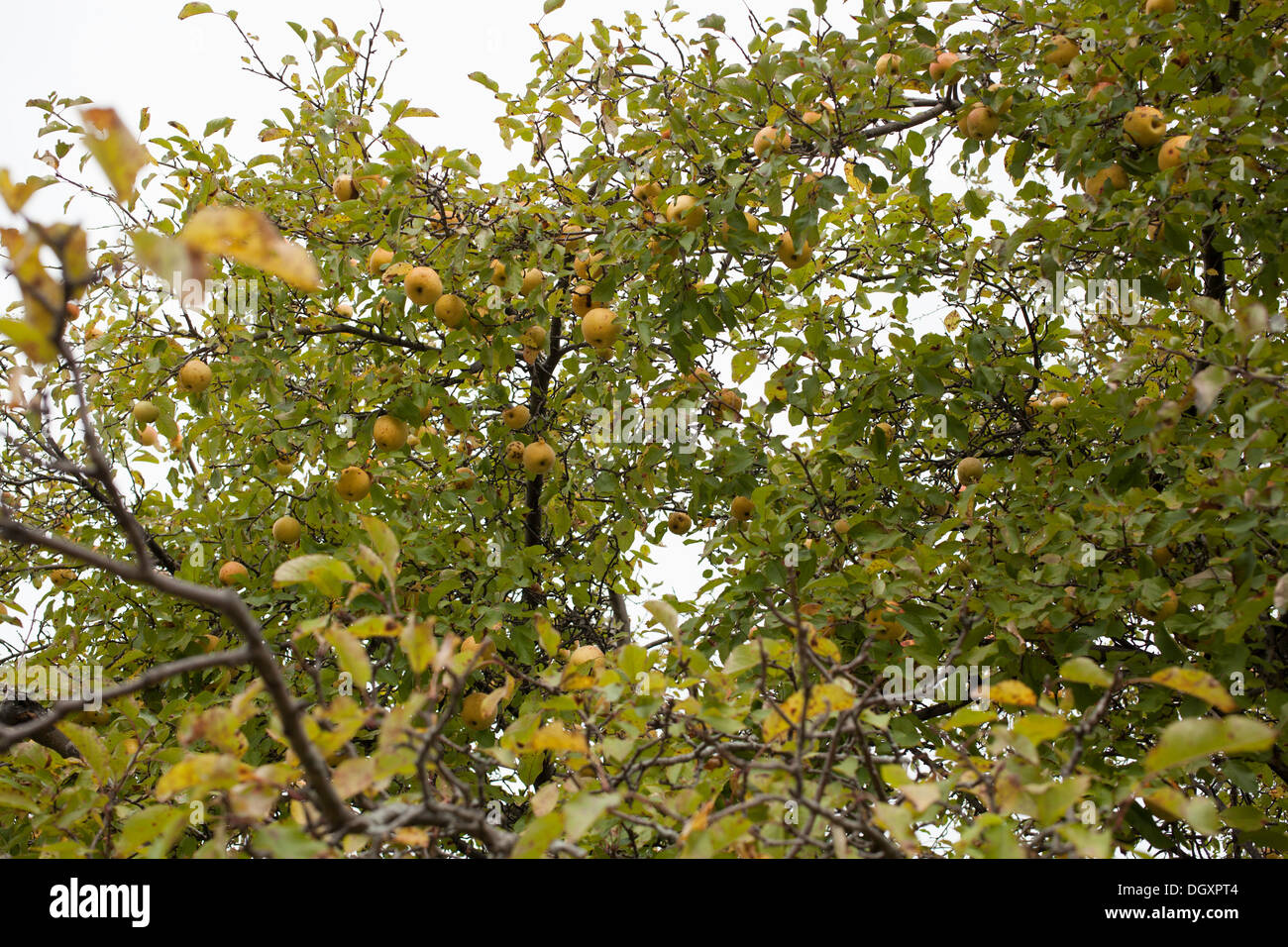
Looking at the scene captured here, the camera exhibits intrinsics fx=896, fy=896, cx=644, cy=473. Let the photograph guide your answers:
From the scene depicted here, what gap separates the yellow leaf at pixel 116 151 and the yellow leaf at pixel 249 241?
0.08 m

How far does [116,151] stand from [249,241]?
147 millimetres

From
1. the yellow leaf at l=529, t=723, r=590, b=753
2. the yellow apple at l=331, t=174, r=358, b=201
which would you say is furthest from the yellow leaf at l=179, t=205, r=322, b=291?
the yellow apple at l=331, t=174, r=358, b=201

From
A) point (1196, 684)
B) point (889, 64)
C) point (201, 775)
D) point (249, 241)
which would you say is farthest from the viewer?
point (889, 64)

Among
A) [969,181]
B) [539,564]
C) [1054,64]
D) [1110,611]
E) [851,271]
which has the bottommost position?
[1110,611]

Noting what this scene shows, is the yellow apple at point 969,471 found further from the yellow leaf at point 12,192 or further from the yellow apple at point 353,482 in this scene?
the yellow leaf at point 12,192

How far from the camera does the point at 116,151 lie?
0.73 m

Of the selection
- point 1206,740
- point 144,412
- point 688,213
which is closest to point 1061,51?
point 688,213

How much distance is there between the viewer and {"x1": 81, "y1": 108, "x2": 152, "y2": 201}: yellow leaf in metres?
0.73

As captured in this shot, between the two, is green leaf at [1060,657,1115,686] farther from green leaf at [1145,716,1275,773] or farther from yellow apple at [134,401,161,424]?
yellow apple at [134,401,161,424]

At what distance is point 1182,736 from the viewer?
→ 1056 mm

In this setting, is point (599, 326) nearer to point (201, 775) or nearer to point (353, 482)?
point (353, 482)
